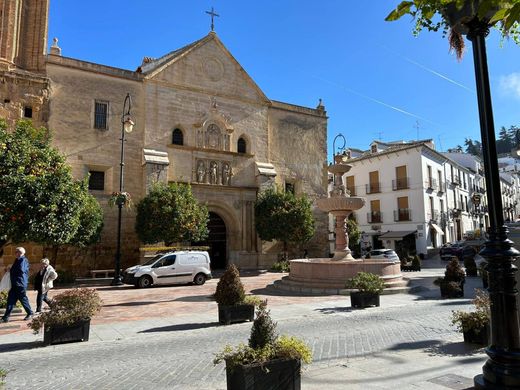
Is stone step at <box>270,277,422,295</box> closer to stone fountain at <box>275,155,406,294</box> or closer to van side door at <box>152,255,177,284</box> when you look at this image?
stone fountain at <box>275,155,406,294</box>

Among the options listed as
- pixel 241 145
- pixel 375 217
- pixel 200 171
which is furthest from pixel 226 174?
pixel 375 217

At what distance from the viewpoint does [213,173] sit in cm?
2688

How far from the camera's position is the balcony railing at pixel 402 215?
124ft

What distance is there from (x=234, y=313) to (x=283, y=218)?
667 inches

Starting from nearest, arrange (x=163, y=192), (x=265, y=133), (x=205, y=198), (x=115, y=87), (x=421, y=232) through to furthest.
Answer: (x=163, y=192) < (x=115, y=87) < (x=205, y=198) < (x=265, y=133) < (x=421, y=232)

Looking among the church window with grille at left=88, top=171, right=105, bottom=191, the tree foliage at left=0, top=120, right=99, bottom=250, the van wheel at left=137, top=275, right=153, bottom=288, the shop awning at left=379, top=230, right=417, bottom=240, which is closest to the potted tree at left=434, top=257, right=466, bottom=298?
the van wheel at left=137, top=275, right=153, bottom=288

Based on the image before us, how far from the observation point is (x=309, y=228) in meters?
26.8

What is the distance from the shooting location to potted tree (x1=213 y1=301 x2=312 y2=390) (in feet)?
13.1

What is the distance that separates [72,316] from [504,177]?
66.3m

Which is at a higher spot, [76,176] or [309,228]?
[76,176]

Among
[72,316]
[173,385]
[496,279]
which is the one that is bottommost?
[173,385]

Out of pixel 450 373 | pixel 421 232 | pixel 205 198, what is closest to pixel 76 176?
pixel 205 198

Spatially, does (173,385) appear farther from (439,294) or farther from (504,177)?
(504,177)

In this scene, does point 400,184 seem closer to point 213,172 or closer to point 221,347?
point 213,172
